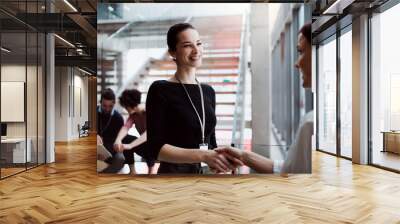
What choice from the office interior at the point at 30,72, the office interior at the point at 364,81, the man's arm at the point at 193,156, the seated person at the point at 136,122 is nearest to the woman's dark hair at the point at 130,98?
the seated person at the point at 136,122

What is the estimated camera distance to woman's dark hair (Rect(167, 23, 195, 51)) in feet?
19.3

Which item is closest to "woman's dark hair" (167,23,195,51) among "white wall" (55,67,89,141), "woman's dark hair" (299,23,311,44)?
"woman's dark hair" (299,23,311,44)

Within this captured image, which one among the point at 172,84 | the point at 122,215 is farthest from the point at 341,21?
the point at 122,215

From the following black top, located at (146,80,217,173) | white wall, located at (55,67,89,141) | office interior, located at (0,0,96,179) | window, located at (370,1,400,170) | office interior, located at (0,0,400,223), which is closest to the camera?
office interior, located at (0,0,400,223)

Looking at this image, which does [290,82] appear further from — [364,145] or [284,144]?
[364,145]

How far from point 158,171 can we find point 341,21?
508cm

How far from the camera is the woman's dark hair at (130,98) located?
5918 mm

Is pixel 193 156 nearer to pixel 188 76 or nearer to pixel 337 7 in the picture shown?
pixel 188 76

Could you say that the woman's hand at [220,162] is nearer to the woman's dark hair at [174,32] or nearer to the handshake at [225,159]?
the handshake at [225,159]

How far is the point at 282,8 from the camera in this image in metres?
5.86

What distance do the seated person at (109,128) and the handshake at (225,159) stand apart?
1400 mm

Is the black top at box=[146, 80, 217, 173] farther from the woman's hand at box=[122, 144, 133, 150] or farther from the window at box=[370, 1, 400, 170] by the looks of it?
the window at box=[370, 1, 400, 170]

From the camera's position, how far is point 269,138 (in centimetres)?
582

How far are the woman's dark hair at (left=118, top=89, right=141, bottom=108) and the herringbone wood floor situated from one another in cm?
118
